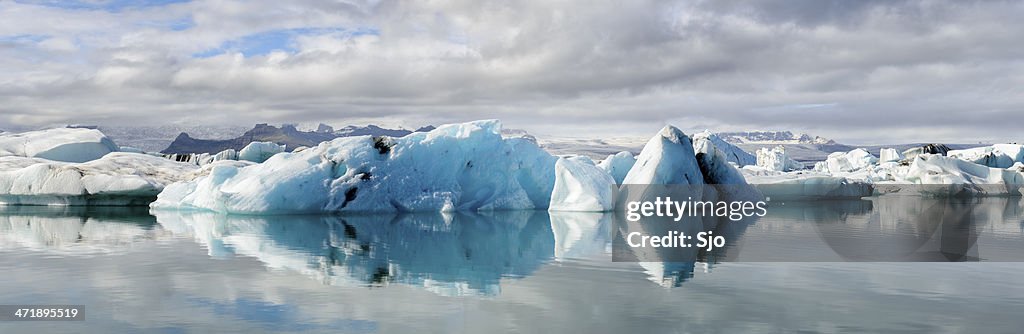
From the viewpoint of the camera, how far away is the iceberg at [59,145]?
3753 centimetres

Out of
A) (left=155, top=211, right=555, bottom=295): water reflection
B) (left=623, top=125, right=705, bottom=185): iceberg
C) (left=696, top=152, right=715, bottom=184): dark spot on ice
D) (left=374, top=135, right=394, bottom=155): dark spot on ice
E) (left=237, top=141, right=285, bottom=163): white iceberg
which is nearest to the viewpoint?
(left=155, top=211, right=555, bottom=295): water reflection

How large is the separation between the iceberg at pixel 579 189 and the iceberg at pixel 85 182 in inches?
565

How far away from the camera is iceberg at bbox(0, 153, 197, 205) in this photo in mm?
27516

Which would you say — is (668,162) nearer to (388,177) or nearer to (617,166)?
(617,166)

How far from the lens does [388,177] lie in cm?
2294

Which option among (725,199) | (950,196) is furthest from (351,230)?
(950,196)

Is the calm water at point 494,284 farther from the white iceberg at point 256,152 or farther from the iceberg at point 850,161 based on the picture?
the iceberg at point 850,161

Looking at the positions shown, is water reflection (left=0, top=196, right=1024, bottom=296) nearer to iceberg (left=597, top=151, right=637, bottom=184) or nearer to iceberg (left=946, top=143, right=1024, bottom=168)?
iceberg (left=597, top=151, right=637, bottom=184)

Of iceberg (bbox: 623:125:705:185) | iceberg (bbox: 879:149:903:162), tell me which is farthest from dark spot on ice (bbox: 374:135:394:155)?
iceberg (bbox: 879:149:903:162)

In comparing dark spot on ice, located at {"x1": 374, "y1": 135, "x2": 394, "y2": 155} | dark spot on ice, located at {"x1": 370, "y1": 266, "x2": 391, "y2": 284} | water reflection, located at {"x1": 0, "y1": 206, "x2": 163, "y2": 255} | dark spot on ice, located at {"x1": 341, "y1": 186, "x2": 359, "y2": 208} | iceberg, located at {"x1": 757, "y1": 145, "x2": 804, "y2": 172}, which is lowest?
water reflection, located at {"x1": 0, "y1": 206, "x2": 163, "y2": 255}

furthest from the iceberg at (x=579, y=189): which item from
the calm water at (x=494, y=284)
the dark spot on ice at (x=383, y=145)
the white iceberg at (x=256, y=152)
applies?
the white iceberg at (x=256, y=152)

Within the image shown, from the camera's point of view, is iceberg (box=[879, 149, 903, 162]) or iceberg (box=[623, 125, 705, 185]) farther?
iceberg (box=[879, 149, 903, 162])

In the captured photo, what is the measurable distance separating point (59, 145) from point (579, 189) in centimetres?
2773

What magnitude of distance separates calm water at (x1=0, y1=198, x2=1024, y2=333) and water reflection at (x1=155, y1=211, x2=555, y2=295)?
5 cm
